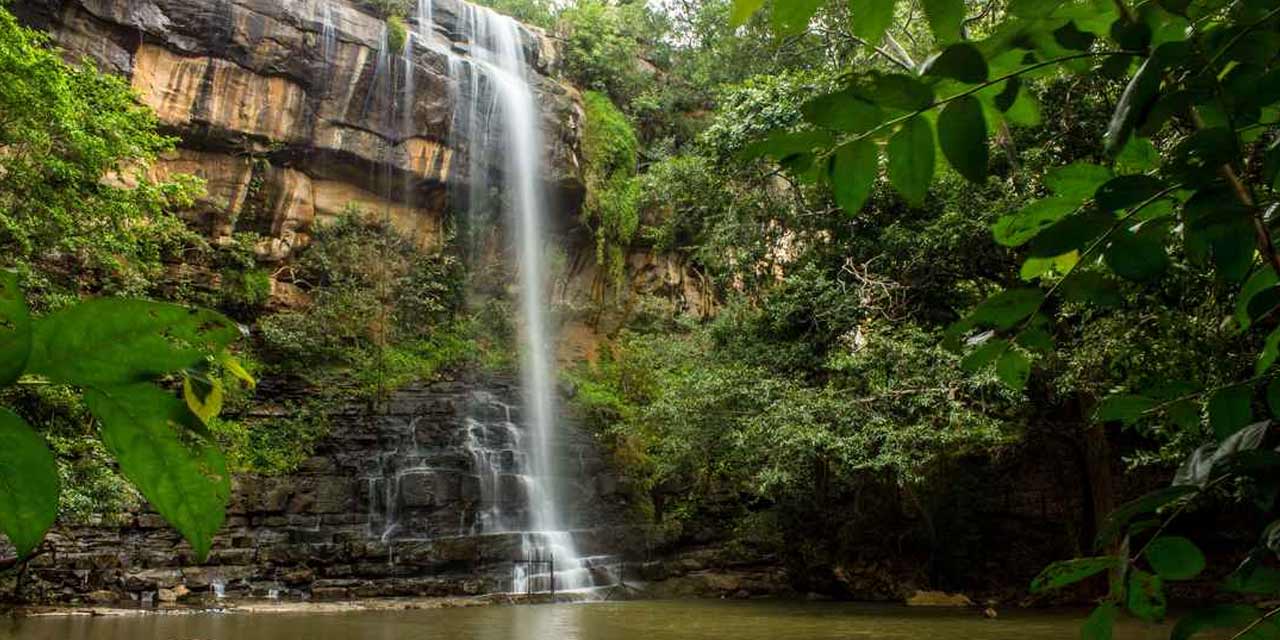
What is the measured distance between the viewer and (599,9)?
20703 millimetres

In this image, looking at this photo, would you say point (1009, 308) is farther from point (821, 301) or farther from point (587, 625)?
point (821, 301)

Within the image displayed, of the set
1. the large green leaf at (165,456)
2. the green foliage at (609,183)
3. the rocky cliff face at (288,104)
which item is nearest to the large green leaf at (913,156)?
the large green leaf at (165,456)

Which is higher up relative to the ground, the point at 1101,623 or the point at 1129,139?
the point at 1129,139

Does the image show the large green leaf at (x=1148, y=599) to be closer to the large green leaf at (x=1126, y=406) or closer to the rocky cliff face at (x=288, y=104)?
the large green leaf at (x=1126, y=406)

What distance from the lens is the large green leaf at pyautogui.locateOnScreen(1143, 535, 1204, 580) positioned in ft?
1.79

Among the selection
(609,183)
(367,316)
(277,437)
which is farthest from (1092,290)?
(609,183)

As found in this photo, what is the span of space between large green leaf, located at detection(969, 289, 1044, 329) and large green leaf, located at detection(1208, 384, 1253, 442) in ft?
0.51

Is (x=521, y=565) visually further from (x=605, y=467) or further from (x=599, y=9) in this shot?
(x=599, y=9)

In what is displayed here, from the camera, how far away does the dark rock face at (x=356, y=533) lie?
33.1 feet

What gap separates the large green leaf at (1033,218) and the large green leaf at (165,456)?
58 centimetres

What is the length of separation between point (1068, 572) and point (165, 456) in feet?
1.89

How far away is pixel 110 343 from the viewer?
0.37m

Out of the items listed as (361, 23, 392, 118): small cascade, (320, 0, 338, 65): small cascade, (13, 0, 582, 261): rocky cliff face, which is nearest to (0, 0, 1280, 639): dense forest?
(361, 23, 392, 118): small cascade

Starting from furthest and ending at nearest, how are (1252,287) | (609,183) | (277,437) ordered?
(609,183) → (277,437) → (1252,287)
